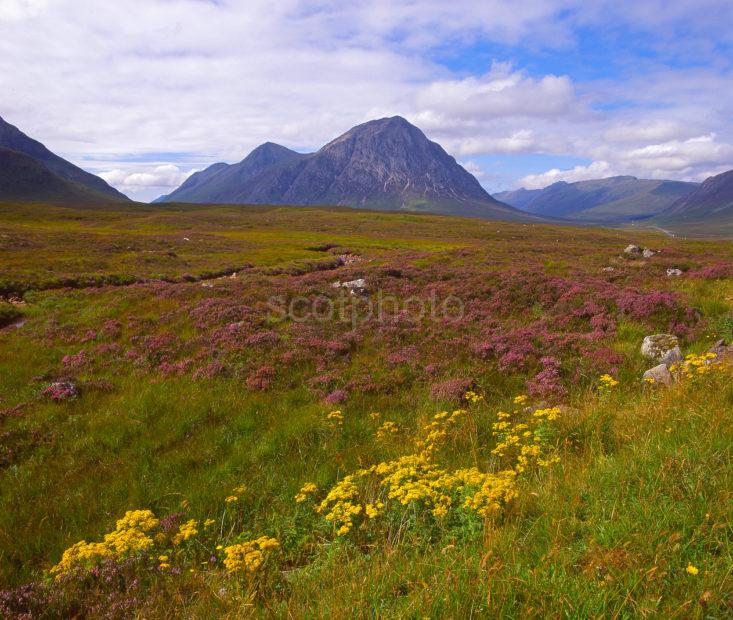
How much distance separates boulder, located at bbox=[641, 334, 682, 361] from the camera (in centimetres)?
1220

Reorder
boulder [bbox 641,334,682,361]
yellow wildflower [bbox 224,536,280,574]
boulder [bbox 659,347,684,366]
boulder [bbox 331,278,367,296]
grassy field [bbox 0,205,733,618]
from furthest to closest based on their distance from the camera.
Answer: boulder [bbox 331,278,367,296]
boulder [bbox 641,334,682,361]
boulder [bbox 659,347,684,366]
yellow wildflower [bbox 224,536,280,574]
grassy field [bbox 0,205,733,618]

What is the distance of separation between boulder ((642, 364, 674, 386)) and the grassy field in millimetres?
394

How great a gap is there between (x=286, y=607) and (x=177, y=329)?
47.1ft

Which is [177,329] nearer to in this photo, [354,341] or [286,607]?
[354,341]

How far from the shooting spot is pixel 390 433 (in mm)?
8828

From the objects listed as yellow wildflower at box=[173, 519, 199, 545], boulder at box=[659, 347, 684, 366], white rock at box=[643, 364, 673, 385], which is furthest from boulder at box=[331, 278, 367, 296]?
yellow wildflower at box=[173, 519, 199, 545]

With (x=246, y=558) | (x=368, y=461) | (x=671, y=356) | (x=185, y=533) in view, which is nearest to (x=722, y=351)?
(x=671, y=356)

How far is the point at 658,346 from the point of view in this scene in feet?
41.1

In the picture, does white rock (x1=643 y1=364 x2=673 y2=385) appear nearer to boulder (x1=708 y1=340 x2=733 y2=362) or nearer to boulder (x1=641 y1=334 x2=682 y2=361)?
boulder (x1=708 y1=340 x2=733 y2=362)

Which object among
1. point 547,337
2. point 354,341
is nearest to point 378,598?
point 354,341

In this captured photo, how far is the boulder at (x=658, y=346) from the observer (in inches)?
480

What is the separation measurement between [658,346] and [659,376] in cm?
307

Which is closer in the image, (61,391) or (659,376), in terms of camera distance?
(659,376)

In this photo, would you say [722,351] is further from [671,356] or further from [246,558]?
[246,558]
